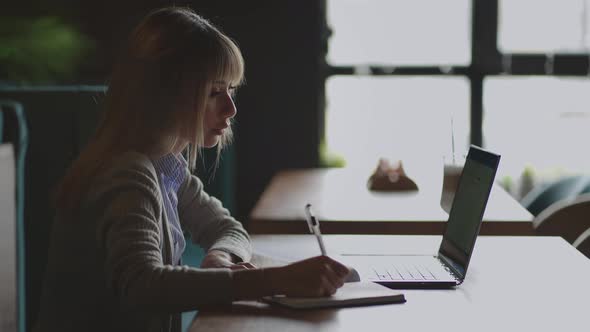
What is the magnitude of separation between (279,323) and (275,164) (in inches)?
118

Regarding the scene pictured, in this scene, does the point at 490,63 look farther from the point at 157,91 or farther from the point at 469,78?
the point at 157,91

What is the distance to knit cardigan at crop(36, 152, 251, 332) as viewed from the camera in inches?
45.0

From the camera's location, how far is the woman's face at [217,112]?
4.64 ft

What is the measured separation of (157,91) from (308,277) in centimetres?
42

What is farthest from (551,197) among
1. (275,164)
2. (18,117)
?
(18,117)

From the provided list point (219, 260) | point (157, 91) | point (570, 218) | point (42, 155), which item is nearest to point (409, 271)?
point (219, 260)

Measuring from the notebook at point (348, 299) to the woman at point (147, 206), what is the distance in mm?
16

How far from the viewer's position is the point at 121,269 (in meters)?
1.16

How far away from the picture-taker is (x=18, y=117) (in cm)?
201

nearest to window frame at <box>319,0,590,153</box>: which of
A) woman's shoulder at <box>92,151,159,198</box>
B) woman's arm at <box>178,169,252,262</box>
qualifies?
woman's arm at <box>178,169,252,262</box>

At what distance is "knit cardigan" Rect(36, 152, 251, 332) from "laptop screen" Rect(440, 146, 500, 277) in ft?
1.59

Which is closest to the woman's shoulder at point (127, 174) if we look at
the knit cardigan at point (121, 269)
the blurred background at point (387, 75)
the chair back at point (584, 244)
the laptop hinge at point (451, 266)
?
the knit cardigan at point (121, 269)

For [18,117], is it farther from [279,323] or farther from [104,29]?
[104,29]

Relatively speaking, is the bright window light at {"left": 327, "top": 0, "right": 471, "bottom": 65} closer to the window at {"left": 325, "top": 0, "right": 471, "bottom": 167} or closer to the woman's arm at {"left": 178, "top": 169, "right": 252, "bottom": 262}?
the window at {"left": 325, "top": 0, "right": 471, "bottom": 167}
